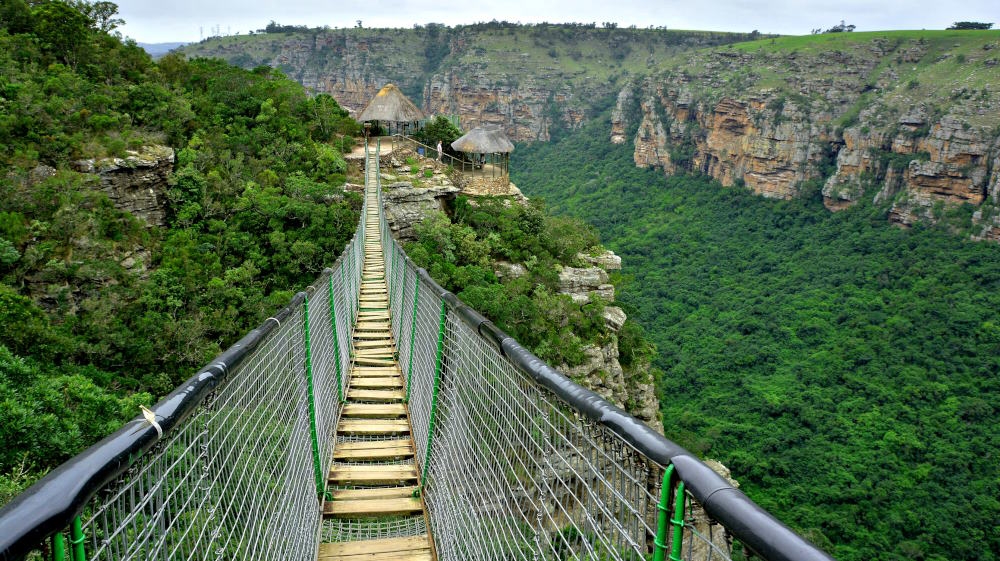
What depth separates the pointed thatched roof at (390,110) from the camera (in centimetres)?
2159

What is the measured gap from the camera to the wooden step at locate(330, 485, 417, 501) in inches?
145

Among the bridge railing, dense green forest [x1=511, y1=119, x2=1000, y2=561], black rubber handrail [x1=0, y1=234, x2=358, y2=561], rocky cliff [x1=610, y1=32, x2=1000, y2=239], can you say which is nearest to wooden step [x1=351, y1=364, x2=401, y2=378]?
the bridge railing

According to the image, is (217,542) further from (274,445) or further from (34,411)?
(34,411)

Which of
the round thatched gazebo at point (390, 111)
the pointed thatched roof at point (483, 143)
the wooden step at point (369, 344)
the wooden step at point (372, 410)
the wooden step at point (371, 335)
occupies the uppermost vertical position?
the round thatched gazebo at point (390, 111)

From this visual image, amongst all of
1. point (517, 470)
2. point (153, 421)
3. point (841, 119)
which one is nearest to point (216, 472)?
point (153, 421)

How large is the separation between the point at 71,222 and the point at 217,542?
13.9m

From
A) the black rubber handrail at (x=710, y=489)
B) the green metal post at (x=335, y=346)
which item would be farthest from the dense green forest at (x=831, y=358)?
the black rubber handrail at (x=710, y=489)

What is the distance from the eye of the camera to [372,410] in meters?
5.03

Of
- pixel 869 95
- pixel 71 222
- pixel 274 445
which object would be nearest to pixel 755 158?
pixel 869 95

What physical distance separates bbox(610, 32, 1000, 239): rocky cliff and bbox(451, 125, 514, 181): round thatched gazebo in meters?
36.7

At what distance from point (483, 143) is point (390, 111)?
14.8 feet

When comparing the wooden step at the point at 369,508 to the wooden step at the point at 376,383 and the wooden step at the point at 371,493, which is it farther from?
the wooden step at the point at 376,383

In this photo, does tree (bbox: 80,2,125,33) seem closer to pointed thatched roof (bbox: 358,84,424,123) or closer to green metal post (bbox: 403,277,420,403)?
pointed thatched roof (bbox: 358,84,424,123)

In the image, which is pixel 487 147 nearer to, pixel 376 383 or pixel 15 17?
pixel 15 17
